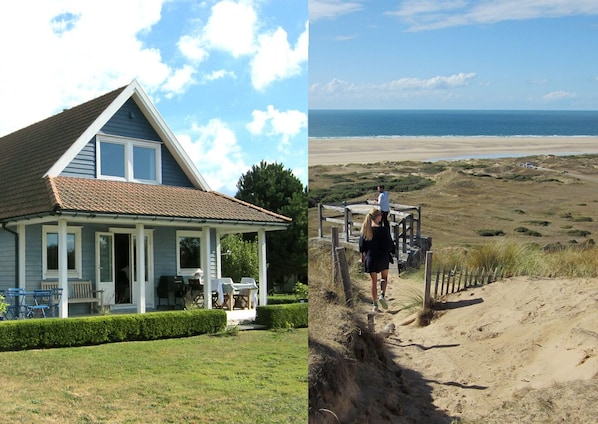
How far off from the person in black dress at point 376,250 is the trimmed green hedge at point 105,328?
667 centimetres

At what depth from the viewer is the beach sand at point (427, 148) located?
4.45 meters

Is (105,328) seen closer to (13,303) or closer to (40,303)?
(40,303)

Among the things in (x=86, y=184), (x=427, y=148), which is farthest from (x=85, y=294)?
(x=427, y=148)

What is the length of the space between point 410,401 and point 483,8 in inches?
86.1

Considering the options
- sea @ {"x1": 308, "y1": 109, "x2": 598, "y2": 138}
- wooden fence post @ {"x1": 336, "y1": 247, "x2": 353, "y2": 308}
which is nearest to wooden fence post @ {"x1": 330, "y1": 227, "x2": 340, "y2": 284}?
wooden fence post @ {"x1": 336, "y1": 247, "x2": 353, "y2": 308}

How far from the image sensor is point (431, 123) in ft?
15.1

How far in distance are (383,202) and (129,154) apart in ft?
33.7

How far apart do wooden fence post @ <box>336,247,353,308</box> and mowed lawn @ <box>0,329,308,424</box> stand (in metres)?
4.08

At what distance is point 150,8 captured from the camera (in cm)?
2030

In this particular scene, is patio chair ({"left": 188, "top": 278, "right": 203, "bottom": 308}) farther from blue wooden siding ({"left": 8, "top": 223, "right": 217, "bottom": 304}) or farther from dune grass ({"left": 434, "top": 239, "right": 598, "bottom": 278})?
dune grass ({"left": 434, "top": 239, "right": 598, "bottom": 278})

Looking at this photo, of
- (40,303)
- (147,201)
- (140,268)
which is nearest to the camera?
(40,303)

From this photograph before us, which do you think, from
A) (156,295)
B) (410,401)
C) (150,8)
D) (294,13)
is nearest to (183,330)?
(156,295)

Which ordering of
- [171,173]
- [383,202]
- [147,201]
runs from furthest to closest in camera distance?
[171,173]
[147,201]
[383,202]

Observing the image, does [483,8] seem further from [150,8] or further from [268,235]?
[268,235]
